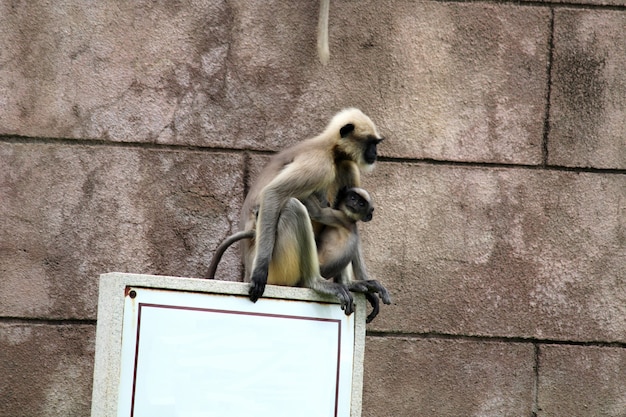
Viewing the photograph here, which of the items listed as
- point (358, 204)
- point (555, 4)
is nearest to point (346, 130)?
point (358, 204)

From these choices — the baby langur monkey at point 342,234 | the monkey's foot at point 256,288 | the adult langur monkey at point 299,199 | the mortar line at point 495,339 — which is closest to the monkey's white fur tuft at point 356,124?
the adult langur monkey at point 299,199

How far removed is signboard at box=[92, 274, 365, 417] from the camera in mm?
4406

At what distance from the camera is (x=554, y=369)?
6.78 m

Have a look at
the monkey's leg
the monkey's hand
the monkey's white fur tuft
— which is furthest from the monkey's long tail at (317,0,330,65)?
the monkey's hand

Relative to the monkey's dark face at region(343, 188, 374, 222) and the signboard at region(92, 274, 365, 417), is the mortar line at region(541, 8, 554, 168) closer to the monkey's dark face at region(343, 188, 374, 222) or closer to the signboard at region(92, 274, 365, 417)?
→ the monkey's dark face at region(343, 188, 374, 222)

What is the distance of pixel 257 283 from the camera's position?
15.7ft

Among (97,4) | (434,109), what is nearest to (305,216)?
(434,109)

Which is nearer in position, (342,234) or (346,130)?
(342,234)

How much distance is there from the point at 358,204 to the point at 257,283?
1.04 metres

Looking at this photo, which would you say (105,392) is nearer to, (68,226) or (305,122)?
(68,226)

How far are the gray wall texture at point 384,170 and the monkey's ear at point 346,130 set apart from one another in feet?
3.48

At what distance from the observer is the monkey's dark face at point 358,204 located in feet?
18.3

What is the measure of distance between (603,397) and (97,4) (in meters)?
4.53

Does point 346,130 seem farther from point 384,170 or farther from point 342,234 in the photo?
point 384,170
